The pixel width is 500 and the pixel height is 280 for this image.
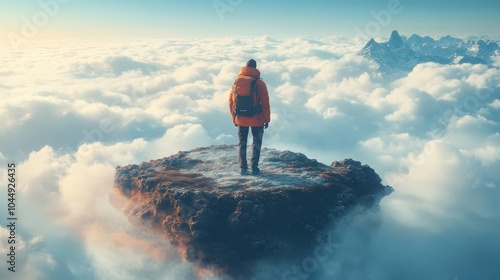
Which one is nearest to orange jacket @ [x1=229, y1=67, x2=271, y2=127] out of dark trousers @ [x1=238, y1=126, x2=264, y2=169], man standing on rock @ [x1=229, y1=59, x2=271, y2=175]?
man standing on rock @ [x1=229, y1=59, x2=271, y2=175]

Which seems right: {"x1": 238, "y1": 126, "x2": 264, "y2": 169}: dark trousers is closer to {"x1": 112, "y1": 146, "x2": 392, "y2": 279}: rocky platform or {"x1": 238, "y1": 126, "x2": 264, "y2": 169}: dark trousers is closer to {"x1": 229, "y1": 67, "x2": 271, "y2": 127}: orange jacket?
{"x1": 229, "y1": 67, "x2": 271, "y2": 127}: orange jacket

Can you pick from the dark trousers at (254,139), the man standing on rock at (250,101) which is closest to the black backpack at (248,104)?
the man standing on rock at (250,101)

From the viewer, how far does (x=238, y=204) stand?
1502cm

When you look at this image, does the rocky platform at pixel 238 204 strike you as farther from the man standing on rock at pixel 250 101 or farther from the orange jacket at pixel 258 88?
the orange jacket at pixel 258 88

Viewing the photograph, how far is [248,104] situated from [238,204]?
5.07 m

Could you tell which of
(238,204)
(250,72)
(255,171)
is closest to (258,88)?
(250,72)

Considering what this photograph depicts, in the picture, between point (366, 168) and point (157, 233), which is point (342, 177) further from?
point (157, 233)

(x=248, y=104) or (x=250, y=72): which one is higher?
(x=250, y=72)

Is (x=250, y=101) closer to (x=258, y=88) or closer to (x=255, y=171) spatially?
(x=258, y=88)

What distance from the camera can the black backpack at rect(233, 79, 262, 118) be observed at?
15.5m

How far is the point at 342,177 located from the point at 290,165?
11.3 feet

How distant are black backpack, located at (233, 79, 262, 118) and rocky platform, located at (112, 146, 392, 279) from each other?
398 cm

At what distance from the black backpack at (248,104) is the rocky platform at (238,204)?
3.98 m

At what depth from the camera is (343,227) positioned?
17.5 m
